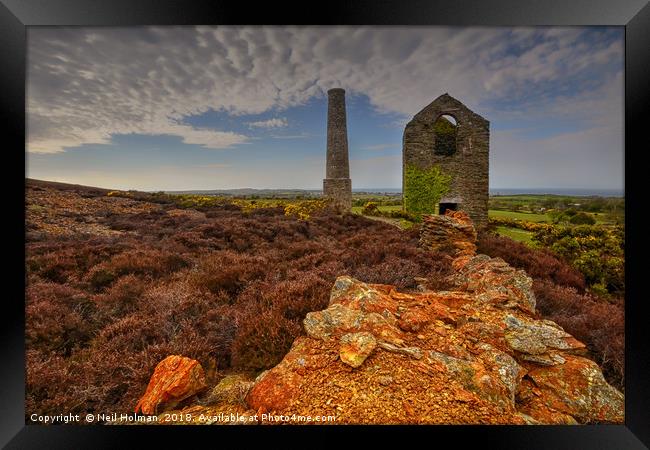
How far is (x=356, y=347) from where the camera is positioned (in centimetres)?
261

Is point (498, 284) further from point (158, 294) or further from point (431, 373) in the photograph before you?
point (158, 294)

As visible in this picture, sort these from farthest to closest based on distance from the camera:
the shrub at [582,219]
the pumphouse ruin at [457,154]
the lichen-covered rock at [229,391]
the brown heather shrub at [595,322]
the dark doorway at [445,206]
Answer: the dark doorway at [445,206] < the pumphouse ruin at [457,154] < the shrub at [582,219] < the brown heather shrub at [595,322] < the lichen-covered rock at [229,391]

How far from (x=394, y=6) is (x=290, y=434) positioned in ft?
16.3

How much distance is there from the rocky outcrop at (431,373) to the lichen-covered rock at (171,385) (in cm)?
64

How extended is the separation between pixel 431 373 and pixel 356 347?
2.72 feet

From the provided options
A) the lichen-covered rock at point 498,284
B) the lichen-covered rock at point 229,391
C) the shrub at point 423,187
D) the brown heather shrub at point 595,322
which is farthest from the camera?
the shrub at point 423,187

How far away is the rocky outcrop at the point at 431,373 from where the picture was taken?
100 inches

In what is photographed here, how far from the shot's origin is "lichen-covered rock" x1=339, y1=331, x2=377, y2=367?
2.56 m

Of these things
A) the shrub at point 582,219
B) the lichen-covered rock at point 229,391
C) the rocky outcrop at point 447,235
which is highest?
the shrub at point 582,219

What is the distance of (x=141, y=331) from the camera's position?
3.32m

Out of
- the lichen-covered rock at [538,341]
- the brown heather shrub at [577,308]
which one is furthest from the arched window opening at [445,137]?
the lichen-covered rock at [538,341]

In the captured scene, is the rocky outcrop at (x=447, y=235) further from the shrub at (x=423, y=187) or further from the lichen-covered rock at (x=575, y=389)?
the lichen-covered rock at (x=575, y=389)
